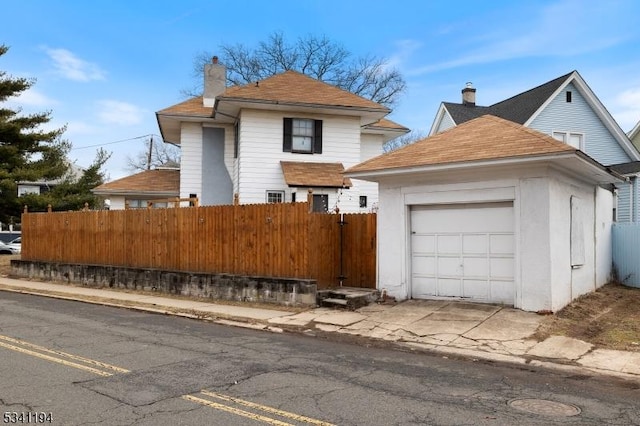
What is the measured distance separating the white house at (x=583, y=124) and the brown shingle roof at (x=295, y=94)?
933 cm

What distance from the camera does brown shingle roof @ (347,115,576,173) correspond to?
36.1ft

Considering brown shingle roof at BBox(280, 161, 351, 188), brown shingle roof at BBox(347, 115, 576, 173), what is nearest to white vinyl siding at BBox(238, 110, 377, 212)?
brown shingle roof at BBox(280, 161, 351, 188)

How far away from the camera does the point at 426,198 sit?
12.7 meters

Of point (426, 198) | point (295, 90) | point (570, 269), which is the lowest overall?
point (570, 269)

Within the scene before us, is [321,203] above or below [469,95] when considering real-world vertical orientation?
below

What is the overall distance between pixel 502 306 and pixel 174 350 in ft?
22.9

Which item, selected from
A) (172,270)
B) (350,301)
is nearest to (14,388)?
(350,301)

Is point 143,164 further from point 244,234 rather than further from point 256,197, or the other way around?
point 244,234

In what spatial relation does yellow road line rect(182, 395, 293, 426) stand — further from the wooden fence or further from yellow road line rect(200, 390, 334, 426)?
the wooden fence

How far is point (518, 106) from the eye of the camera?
28.4m

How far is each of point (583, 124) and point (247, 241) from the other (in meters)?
20.7

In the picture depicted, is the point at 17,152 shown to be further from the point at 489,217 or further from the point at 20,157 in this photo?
the point at 489,217

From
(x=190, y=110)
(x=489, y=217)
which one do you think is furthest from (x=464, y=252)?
(x=190, y=110)

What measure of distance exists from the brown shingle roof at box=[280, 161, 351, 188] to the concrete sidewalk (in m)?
6.96
